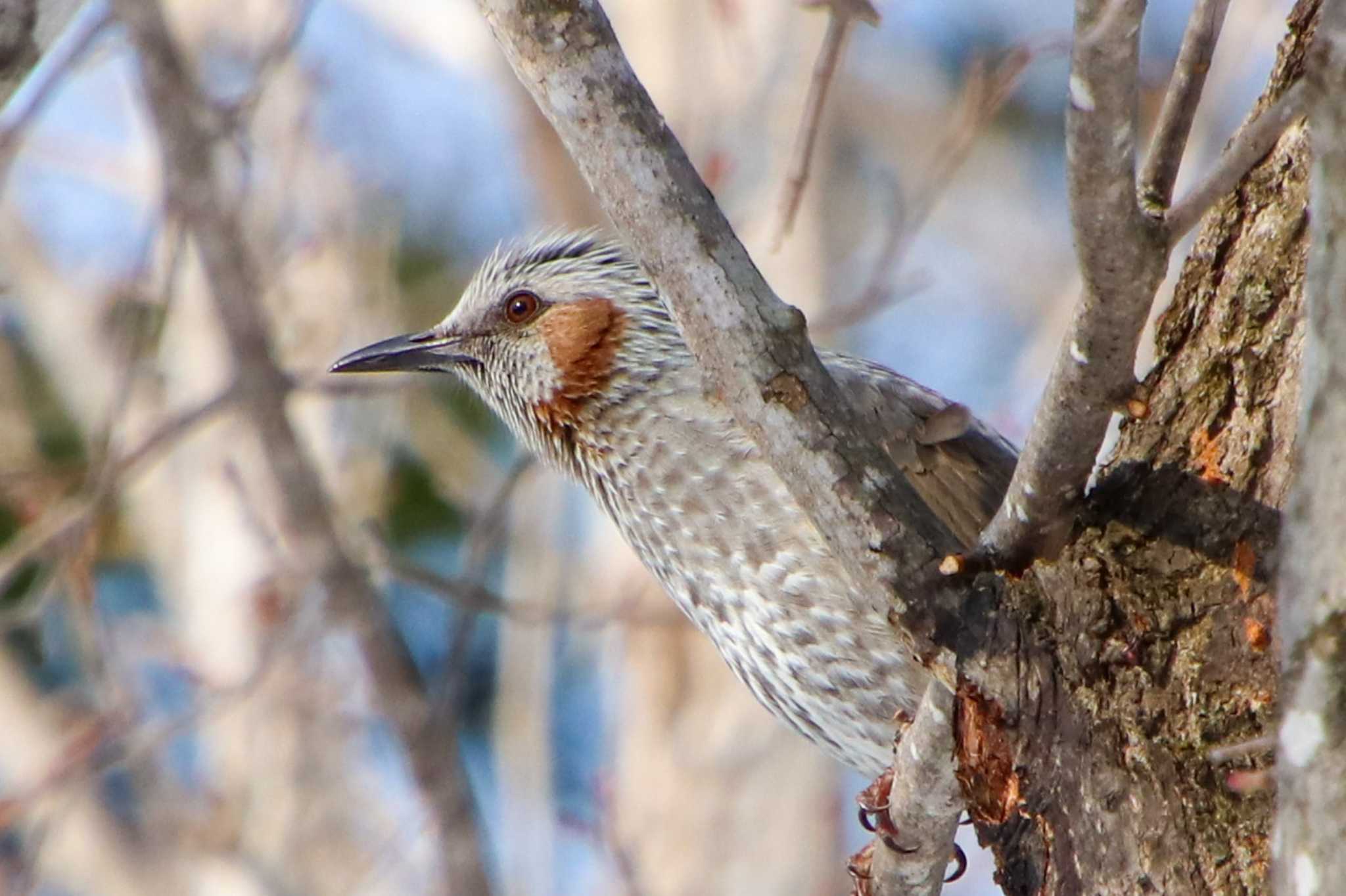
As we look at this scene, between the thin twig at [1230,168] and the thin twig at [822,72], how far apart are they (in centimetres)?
86

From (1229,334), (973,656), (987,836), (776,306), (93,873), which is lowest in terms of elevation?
(93,873)

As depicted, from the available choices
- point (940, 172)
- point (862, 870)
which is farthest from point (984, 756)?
point (940, 172)

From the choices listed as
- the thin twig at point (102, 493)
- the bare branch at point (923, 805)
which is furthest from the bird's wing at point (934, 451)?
the thin twig at point (102, 493)

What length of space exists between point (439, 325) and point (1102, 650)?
2.39m

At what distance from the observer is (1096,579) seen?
244 centimetres

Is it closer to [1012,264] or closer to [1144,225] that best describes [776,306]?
[1144,225]

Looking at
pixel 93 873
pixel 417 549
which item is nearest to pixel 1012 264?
pixel 417 549

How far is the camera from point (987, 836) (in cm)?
256

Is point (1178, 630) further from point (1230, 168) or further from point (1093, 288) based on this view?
point (1230, 168)

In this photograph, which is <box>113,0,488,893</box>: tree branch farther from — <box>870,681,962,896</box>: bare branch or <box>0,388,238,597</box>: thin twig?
<box>870,681,962,896</box>: bare branch

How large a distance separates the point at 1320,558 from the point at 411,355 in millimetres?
3009

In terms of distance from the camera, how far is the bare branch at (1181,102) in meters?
2.25

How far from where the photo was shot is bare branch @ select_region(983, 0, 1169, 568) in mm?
1792

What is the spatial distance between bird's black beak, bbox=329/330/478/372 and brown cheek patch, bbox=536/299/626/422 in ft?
0.92
